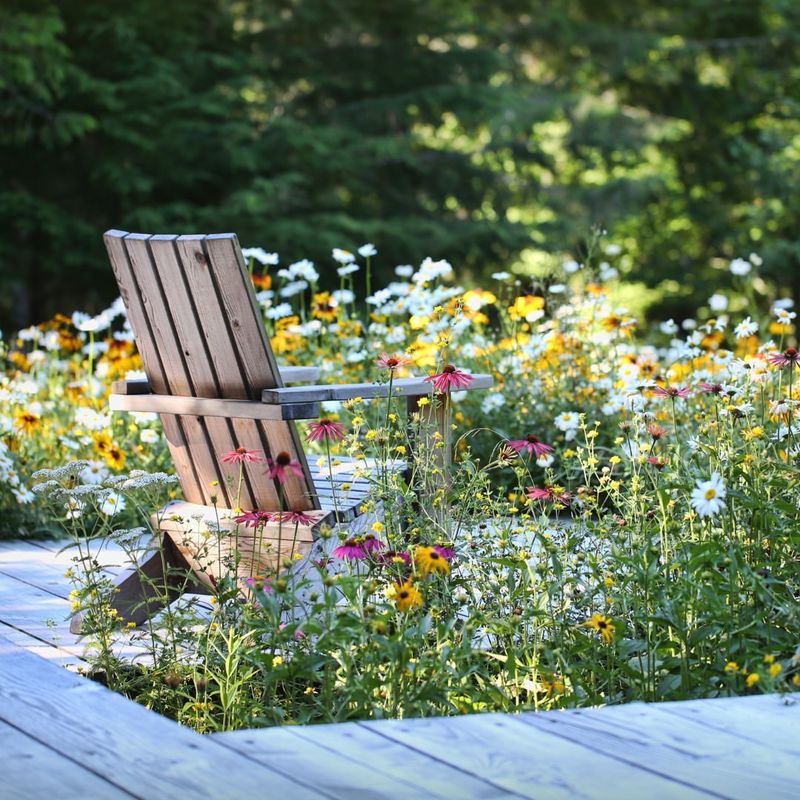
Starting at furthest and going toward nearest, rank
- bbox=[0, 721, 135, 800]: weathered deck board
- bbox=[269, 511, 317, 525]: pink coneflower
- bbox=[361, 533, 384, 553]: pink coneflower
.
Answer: bbox=[269, 511, 317, 525]: pink coneflower → bbox=[361, 533, 384, 553]: pink coneflower → bbox=[0, 721, 135, 800]: weathered deck board

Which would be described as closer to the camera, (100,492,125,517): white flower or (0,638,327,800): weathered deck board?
(0,638,327,800): weathered deck board

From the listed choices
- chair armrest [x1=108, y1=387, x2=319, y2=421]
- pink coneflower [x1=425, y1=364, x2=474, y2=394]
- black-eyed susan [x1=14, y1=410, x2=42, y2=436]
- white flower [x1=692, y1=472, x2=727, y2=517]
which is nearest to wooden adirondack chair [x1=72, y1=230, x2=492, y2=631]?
chair armrest [x1=108, y1=387, x2=319, y2=421]

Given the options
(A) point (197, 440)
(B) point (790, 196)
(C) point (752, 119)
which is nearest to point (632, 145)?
(B) point (790, 196)

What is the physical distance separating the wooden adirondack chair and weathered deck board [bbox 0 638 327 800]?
0.71 m

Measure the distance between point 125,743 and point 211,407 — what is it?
1.20m

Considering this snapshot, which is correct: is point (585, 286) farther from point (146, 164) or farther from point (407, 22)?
point (407, 22)

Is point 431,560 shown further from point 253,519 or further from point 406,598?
point 253,519

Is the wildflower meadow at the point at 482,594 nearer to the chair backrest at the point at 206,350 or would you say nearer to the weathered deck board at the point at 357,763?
the chair backrest at the point at 206,350

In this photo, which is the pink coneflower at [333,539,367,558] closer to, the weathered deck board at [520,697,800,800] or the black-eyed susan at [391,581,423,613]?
the black-eyed susan at [391,581,423,613]

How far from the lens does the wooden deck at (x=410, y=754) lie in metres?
1.46

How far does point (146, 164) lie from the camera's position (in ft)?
33.6

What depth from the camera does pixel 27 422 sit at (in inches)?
150

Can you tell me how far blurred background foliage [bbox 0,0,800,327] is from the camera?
9.88 m

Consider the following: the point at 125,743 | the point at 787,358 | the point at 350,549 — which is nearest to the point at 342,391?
the point at 350,549
